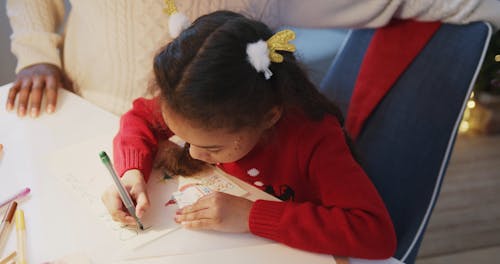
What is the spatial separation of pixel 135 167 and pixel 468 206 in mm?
1445

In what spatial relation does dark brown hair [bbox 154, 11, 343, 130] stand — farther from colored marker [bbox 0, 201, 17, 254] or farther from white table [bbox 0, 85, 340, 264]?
colored marker [bbox 0, 201, 17, 254]

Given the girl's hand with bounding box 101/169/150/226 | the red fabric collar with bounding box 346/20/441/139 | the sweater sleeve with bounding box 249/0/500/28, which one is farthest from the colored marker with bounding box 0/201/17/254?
the red fabric collar with bounding box 346/20/441/139

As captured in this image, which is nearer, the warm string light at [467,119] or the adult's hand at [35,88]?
the adult's hand at [35,88]

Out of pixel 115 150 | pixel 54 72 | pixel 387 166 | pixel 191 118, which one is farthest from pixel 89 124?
pixel 387 166

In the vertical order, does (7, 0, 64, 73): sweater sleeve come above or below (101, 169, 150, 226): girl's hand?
above

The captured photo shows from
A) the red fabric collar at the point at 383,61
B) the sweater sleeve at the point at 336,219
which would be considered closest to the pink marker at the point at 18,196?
the sweater sleeve at the point at 336,219

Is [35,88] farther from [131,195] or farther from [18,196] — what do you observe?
[131,195]

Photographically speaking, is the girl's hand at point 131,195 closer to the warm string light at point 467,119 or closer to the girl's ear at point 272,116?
the girl's ear at point 272,116

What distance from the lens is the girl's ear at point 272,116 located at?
83cm

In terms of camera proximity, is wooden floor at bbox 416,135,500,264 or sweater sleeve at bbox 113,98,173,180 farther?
wooden floor at bbox 416,135,500,264

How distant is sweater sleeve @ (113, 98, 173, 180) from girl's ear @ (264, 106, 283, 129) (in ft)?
0.69

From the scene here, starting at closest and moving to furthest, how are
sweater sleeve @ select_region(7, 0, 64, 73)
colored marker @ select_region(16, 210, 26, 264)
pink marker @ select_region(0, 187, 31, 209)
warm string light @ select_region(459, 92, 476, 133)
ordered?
colored marker @ select_region(16, 210, 26, 264) → pink marker @ select_region(0, 187, 31, 209) → sweater sleeve @ select_region(7, 0, 64, 73) → warm string light @ select_region(459, 92, 476, 133)

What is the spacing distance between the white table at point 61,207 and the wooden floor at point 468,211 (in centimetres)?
111

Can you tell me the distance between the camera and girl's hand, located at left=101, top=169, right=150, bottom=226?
0.76m
